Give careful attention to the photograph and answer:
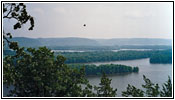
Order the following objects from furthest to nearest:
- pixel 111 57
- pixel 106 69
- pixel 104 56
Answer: pixel 104 56 < pixel 111 57 < pixel 106 69

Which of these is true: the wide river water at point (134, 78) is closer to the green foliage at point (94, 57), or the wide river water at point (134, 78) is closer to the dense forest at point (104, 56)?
the dense forest at point (104, 56)

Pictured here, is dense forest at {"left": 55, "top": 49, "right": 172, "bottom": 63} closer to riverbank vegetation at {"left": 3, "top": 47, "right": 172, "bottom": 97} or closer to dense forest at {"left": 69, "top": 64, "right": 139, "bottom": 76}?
dense forest at {"left": 69, "top": 64, "right": 139, "bottom": 76}

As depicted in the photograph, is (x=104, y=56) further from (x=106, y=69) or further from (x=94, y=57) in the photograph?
(x=106, y=69)

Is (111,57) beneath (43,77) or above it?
beneath

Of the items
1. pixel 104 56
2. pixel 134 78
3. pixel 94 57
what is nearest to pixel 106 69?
pixel 134 78

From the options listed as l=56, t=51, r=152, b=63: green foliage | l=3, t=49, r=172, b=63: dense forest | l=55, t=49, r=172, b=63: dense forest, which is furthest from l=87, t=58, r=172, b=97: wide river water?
l=56, t=51, r=152, b=63: green foliage

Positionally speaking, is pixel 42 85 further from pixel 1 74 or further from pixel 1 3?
pixel 1 3

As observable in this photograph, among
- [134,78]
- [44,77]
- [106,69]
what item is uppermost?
[44,77]

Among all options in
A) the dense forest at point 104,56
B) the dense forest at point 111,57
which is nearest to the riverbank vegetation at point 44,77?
the dense forest at point 111,57

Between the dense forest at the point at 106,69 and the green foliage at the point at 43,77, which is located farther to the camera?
the dense forest at the point at 106,69
